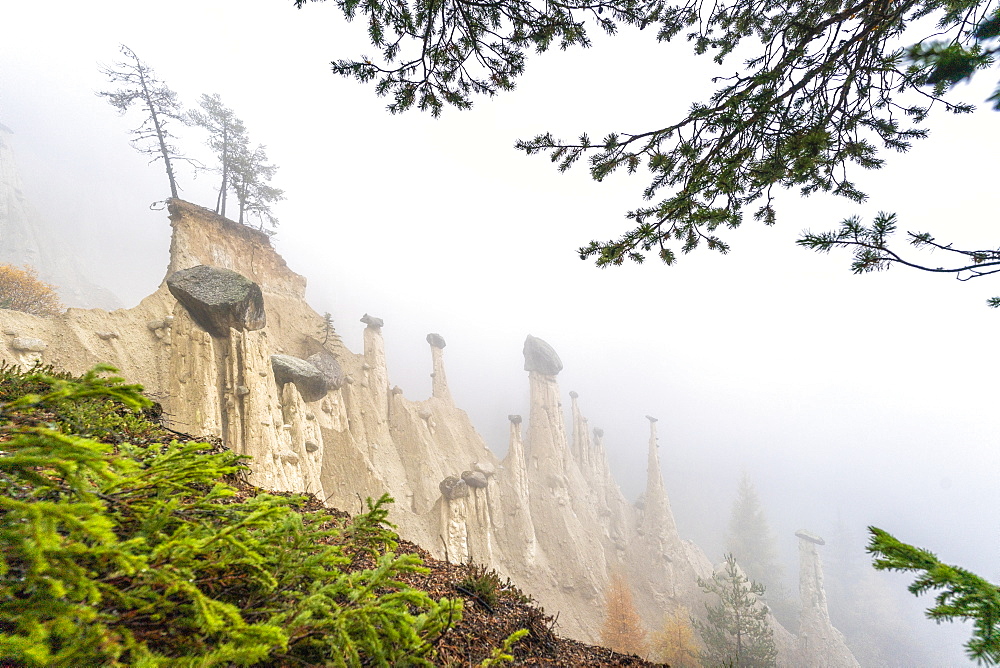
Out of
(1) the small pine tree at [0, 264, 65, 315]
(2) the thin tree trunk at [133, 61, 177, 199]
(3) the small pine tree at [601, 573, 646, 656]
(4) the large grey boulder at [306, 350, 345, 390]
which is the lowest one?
(3) the small pine tree at [601, 573, 646, 656]

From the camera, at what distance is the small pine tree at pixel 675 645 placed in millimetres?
18562

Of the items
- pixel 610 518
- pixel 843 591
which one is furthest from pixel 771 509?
pixel 610 518

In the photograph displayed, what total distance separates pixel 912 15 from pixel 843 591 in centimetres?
8535

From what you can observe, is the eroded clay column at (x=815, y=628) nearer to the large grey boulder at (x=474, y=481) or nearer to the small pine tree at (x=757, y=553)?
the small pine tree at (x=757, y=553)

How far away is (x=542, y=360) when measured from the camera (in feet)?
96.9

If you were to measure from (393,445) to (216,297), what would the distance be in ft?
38.4

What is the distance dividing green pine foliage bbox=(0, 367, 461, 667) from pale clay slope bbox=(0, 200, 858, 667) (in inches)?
115

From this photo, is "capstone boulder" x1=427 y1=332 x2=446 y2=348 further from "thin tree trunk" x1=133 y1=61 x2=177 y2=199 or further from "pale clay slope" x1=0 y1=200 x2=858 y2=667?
"thin tree trunk" x1=133 y1=61 x2=177 y2=199

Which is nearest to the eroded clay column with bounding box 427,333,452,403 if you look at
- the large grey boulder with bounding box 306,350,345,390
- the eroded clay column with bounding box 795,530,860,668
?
the large grey boulder with bounding box 306,350,345,390

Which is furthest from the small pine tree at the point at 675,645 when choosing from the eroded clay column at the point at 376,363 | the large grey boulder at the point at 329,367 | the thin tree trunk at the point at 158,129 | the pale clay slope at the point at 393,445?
the thin tree trunk at the point at 158,129

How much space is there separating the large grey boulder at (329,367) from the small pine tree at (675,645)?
21.8 m

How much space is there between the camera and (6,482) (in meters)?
1.27

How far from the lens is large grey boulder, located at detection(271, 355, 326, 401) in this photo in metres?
12.8

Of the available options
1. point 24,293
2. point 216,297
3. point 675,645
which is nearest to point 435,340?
point 216,297
